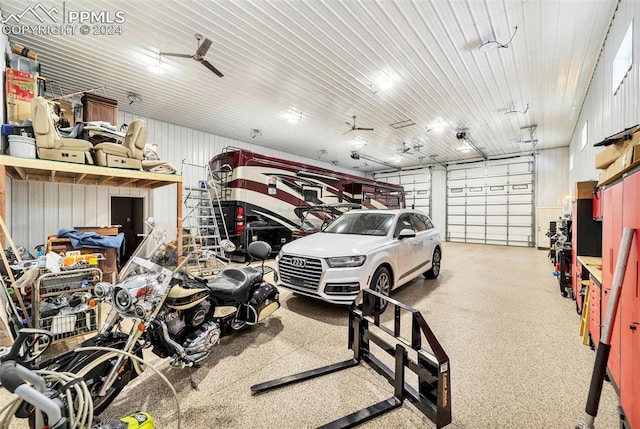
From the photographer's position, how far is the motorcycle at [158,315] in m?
1.59

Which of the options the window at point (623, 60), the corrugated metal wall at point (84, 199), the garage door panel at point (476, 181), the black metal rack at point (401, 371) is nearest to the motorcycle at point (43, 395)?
the black metal rack at point (401, 371)

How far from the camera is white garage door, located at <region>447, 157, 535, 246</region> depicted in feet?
38.4

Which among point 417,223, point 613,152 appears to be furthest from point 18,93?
point 613,152

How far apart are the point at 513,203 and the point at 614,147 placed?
11.9 meters

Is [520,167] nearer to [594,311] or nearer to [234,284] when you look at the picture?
[594,311]

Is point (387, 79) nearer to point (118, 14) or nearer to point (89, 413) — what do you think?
point (118, 14)

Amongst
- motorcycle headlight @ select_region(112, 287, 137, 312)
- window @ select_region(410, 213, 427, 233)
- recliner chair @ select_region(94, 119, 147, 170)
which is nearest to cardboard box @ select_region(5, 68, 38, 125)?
recliner chair @ select_region(94, 119, 147, 170)

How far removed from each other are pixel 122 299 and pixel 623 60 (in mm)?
6023

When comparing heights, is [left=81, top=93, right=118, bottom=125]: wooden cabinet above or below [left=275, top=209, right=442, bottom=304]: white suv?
above

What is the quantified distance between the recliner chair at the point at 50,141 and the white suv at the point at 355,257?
3125 millimetres

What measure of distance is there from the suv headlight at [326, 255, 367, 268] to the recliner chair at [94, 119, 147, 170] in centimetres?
344

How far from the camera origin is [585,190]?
138 inches

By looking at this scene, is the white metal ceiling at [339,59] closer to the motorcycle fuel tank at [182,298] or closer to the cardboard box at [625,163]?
the cardboard box at [625,163]

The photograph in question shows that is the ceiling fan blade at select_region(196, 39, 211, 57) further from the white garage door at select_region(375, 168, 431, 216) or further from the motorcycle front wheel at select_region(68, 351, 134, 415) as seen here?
Result: the white garage door at select_region(375, 168, 431, 216)
